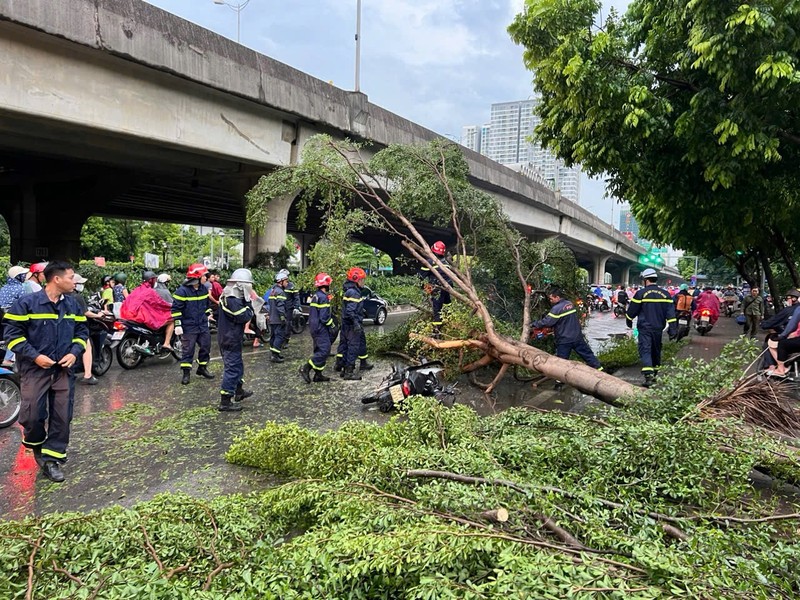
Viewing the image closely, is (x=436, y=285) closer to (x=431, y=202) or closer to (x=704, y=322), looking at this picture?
(x=431, y=202)

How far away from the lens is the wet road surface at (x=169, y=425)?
3883 millimetres

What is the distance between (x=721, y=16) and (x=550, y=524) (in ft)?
17.6

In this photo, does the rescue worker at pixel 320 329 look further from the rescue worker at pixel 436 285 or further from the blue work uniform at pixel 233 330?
the rescue worker at pixel 436 285

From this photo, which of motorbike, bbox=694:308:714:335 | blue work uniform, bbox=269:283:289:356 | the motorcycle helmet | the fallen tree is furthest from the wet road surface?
motorbike, bbox=694:308:714:335

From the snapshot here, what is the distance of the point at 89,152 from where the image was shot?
12992 mm

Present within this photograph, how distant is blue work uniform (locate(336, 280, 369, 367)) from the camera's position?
7672mm

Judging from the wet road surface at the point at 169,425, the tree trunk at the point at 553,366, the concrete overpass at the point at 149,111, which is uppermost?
the concrete overpass at the point at 149,111

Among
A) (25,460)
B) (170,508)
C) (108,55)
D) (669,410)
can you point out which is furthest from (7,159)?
(669,410)

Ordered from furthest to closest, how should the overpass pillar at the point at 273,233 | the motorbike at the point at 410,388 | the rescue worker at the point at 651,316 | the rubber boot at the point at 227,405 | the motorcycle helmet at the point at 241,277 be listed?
the overpass pillar at the point at 273,233 < the rescue worker at the point at 651,316 < the motorcycle helmet at the point at 241,277 < the rubber boot at the point at 227,405 < the motorbike at the point at 410,388

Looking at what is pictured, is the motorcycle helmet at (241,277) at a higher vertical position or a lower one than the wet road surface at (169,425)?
higher

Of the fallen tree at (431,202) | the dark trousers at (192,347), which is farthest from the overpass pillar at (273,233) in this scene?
the dark trousers at (192,347)

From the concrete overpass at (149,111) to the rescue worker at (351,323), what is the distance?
5.73 metres

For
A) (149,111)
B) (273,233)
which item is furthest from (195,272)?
(273,233)

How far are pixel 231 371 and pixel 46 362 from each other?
2.21 m
